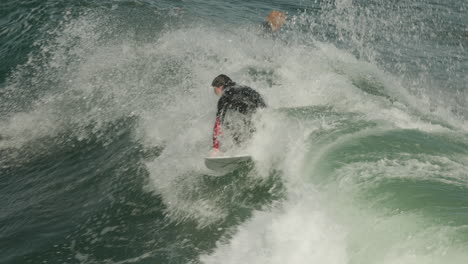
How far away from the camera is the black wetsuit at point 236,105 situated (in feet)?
22.6

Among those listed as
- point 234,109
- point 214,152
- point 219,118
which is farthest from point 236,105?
point 214,152

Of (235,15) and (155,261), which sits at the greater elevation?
(235,15)

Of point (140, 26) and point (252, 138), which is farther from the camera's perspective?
point (140, 26)

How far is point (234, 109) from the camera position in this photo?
22.8 feet

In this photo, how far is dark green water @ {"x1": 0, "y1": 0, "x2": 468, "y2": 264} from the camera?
5.28 metres

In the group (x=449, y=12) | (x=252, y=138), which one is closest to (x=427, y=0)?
(x=449, y=12)

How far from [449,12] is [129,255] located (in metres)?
21.8

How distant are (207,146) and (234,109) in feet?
3.72

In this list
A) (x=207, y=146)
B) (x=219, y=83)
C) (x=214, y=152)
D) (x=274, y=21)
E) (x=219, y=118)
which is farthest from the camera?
(x=274, y=21)

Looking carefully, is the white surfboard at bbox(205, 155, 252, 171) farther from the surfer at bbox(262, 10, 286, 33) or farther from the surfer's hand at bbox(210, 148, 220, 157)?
the surfer at bbox(262, 10, 286, 33)

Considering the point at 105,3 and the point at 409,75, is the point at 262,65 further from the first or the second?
the point at 105,3

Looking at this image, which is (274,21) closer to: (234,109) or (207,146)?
(207,146)

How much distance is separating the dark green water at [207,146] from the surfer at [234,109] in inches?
8.6

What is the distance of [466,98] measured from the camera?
41.5 ft
